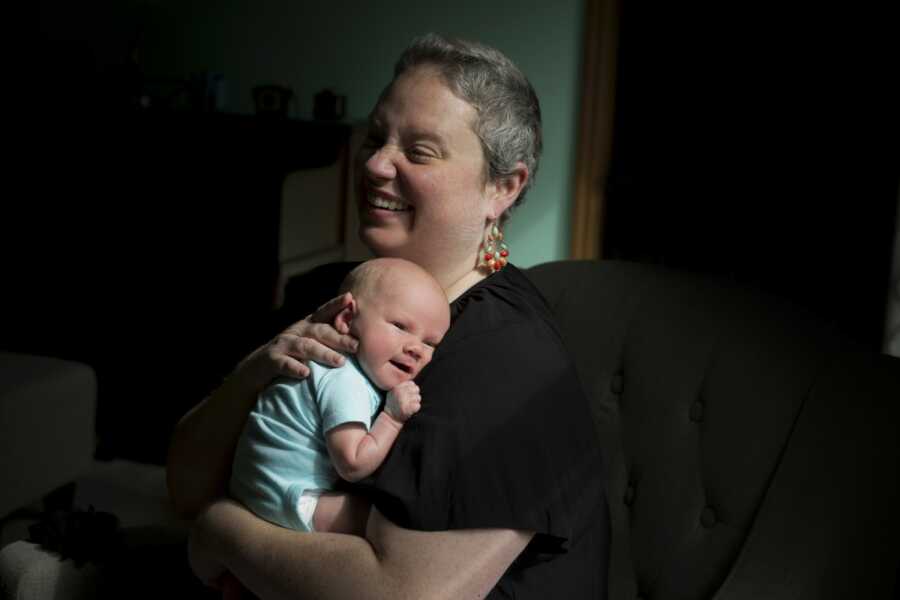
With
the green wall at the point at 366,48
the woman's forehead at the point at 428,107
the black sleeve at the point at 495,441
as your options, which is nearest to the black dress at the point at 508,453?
the black sleeve at the point at 495,441

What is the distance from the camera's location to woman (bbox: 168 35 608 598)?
3.89ft

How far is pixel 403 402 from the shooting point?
3.99ft

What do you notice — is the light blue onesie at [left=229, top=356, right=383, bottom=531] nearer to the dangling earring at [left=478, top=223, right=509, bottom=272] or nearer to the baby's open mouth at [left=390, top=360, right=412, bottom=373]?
the baby's open mouth at [left=390, top=360, right=412, bottom=373]

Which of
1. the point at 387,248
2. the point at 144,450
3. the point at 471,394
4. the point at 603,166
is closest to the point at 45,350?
the point at 144,450

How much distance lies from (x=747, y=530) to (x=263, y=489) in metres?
0.69

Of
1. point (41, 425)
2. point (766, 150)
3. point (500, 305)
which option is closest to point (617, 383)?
point (500, 305)

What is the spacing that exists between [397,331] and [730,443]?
561 mm

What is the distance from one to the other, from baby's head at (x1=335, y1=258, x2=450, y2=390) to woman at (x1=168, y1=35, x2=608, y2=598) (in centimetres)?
2

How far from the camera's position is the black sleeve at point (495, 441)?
1185mm

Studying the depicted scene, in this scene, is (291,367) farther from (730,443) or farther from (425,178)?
(730,443)

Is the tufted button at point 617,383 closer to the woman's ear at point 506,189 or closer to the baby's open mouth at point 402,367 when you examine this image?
the woman's ear at point 506,189

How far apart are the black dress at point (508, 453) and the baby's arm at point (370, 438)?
0.01 meters

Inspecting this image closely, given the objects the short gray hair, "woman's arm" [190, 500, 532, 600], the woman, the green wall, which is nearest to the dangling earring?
the woman

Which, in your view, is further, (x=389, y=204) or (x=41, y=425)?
(x=41, y=425)
